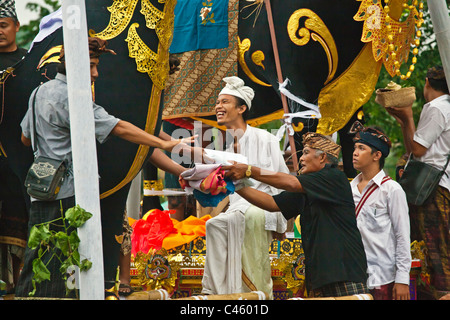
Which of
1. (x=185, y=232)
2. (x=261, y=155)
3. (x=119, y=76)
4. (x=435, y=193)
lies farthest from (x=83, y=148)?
(x=435, y=193)

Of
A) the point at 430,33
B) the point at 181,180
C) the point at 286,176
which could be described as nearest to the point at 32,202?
the point at 181,180

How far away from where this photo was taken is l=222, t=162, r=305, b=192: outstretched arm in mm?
4469

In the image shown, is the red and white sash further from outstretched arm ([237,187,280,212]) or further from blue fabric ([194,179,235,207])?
blue fabric ([194,179,235,207])

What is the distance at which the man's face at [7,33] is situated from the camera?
5051 millimetres

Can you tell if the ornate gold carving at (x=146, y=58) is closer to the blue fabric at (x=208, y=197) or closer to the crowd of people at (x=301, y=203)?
the crowd of people at (x=301, y=203)

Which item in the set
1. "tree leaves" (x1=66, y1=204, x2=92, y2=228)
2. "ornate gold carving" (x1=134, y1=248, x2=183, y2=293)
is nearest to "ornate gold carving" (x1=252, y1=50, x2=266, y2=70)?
"ornate gold carving" (x1=134, y1=248, x2=183, y2=293)

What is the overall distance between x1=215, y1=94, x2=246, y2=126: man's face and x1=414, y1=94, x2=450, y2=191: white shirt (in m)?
1.46

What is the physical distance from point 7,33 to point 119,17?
1.06m

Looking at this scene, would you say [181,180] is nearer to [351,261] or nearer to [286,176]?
[286,176]

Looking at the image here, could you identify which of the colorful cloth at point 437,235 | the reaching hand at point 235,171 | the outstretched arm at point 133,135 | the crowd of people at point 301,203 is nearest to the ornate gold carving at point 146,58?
the crowd of people at point 301,203

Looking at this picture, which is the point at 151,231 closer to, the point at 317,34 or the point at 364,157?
the point at 364,157

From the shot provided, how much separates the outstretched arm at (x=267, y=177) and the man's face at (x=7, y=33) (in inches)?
69.7

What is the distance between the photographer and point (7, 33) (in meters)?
5.09

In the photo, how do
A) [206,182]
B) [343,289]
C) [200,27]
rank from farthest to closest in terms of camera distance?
1. [200,27]
2. [343,289]
3. [206,182]
